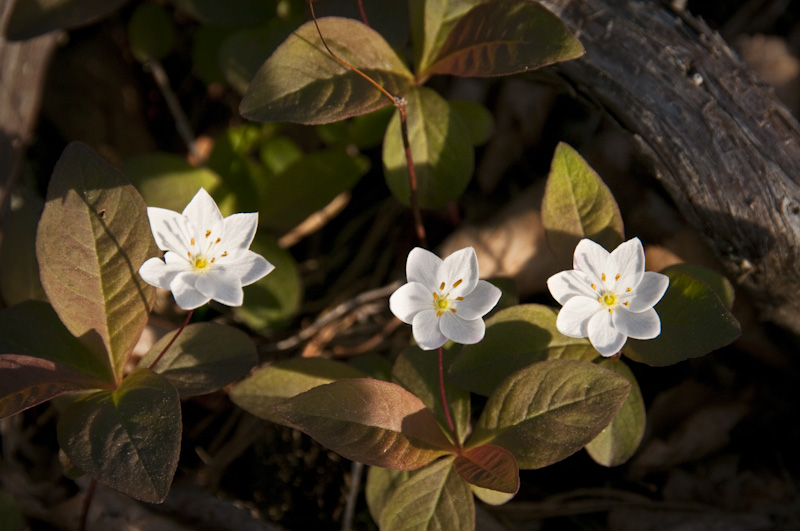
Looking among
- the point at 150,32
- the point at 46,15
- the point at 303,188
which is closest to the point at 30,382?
the point at 303,188

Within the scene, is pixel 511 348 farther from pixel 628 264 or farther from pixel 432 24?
pixel 432 24

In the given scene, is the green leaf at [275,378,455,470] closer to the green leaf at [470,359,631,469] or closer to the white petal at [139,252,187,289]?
the green leaf at [470,359,631,469]

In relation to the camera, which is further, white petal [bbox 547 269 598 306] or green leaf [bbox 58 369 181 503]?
white petal [bbox 547 269 598 306]

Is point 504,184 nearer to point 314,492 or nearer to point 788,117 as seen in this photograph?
point 788,117

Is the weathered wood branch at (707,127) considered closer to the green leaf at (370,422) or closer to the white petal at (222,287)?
the green leaf at (370,422)

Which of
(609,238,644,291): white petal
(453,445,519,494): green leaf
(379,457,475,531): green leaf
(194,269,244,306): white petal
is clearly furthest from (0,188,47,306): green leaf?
(609,238,644,291): white petal

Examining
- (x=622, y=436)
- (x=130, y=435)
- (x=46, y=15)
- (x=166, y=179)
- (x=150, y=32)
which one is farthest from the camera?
(x=150, y=32)
